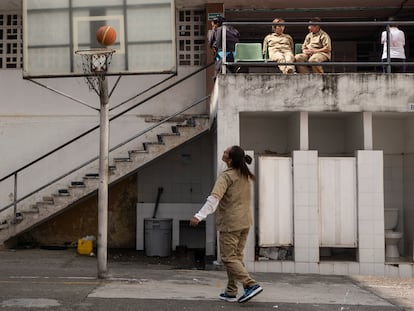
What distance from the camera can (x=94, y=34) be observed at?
734cm

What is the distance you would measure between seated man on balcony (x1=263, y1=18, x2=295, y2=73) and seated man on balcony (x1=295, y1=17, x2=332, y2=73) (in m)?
0.20

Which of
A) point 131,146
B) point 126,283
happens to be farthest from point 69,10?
point 131,146

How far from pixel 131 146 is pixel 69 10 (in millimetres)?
4796

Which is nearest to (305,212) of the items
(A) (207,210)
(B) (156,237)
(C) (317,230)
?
(C) (317,230)

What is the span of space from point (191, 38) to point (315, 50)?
4032 mm

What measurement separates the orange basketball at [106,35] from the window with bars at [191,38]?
5.07 m

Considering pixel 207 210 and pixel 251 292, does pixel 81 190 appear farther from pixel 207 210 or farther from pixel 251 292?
pixel 251 292

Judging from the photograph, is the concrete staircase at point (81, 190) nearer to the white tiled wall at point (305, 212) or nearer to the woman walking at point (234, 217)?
→ the white tiled wall at point (305, 212)

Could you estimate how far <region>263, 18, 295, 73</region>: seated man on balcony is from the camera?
9.07 m

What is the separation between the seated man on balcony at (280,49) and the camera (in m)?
9.07

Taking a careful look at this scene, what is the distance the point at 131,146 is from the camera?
11859 millimetres

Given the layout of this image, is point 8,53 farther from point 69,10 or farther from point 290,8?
point 290,8

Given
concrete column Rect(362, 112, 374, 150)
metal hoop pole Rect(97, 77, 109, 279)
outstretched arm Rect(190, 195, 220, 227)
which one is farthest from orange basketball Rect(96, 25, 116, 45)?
concrete column Rect(362, 112, 374, 150)

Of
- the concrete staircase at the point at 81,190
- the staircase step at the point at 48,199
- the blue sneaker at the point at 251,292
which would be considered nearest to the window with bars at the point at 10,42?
the staircase step at the point at 48,199
